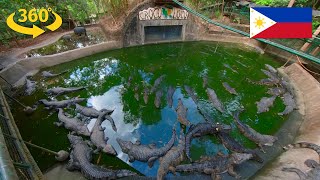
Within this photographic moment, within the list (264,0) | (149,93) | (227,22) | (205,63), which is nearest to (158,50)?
(205,63)

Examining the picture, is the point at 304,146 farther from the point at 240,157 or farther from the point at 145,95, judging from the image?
the point at 145,95

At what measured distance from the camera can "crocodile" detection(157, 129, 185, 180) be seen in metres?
4.72

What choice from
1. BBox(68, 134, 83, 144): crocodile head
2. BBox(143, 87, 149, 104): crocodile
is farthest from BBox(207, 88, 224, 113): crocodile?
BBox(68, 134, 83, 144): crocodile head

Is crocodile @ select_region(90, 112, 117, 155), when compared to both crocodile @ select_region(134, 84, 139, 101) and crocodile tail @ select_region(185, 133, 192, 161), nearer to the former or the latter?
crocodile @ select_region(134, 84, 139, 101)

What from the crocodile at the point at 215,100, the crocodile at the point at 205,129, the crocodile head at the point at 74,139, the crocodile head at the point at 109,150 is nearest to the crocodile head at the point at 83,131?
the crocodile head at the point at 74,139

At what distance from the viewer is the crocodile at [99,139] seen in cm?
540

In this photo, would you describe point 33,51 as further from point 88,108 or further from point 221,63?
point 221,63

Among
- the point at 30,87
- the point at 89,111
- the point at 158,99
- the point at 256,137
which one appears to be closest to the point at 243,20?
the point at 158,99

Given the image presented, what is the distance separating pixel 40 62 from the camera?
30.9 ft

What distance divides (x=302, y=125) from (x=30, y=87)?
32.9 feet

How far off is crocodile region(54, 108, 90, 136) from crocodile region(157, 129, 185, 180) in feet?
8.36

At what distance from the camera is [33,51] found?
9.95 metres

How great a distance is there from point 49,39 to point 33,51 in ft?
5.77

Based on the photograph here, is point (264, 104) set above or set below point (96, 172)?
above
